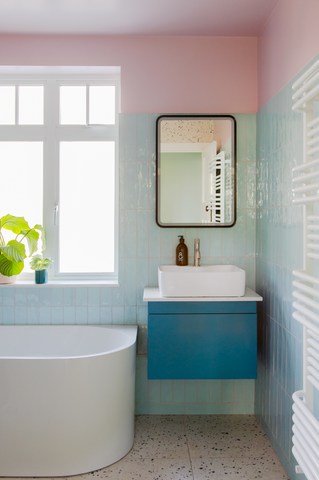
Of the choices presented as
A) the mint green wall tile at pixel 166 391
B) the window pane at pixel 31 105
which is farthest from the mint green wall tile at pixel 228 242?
the window pane at pixel 31 105

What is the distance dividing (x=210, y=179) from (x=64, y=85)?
1.29 m

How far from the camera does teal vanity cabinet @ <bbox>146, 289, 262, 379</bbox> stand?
197 cm

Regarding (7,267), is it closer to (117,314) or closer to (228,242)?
(117,314)

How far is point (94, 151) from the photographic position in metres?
2.53

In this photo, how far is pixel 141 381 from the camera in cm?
238

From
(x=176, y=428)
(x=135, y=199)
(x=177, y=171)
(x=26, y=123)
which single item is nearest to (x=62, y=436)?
→ (x=176, y=428)

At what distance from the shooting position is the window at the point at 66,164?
8.26 feet

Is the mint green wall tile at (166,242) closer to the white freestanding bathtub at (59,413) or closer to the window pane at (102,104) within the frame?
the white freestanding bathtub at (59,413)

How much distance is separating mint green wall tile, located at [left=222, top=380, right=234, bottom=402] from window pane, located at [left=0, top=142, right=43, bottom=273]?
163cm

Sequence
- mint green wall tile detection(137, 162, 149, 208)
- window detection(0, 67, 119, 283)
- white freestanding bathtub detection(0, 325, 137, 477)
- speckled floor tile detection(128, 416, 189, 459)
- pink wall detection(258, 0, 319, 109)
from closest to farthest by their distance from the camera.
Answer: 1. pink wall detection(258, 0, 319, 109)
2. white freestanding bathtub detection(0, 325, 137, 477)
3. speckled floor tile detection(128, 416, 189, 459)
4. mint green wall tile detection(137, 162, 149, 208)
5. window detection(0, 67, 119, 283)

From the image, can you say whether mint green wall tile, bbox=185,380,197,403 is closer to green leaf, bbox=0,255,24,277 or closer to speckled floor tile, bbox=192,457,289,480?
speckled floor tile, bbox=192,457,289,480

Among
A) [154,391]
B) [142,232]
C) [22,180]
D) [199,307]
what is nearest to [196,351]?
[199,307]

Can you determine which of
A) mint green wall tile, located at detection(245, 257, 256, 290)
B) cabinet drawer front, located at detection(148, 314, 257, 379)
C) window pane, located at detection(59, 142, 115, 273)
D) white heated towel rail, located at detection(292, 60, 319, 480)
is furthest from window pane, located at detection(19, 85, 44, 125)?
white heated towel rail, located at detection(292, 60, 319, 480)

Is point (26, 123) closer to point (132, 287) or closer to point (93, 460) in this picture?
point (132, 287)
